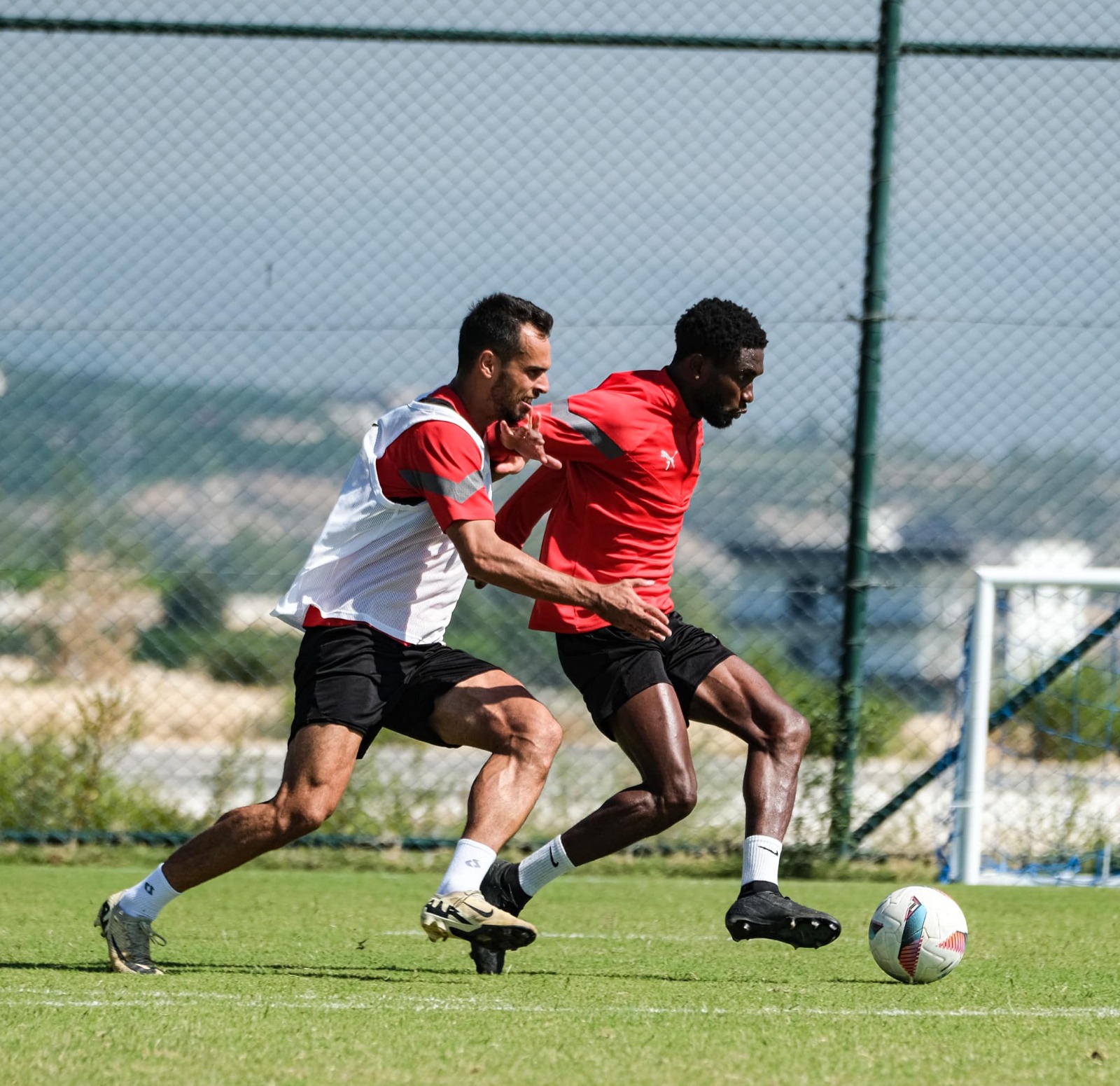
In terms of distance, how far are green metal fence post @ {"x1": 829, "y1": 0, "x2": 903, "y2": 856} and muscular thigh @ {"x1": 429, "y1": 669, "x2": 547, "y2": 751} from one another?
141 inches

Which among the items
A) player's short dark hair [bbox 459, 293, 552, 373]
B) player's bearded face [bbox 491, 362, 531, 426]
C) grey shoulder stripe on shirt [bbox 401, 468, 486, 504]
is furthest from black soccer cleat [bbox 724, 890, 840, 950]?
player's short dark hair [bbox 459, 293, 552, 373]

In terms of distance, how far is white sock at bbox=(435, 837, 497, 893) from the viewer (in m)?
4.43

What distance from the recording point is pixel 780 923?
4555 millimetres

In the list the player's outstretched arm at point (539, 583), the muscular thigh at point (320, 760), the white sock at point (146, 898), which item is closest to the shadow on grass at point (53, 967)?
the white sock at point (146, 898)

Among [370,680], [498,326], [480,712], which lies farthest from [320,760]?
[498,326]

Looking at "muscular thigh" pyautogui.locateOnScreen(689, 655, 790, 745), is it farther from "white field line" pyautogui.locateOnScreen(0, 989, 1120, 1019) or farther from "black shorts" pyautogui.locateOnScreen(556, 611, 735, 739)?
"white field line" pyautogui.locateOnScreen(0, 989, 1120, 1019)

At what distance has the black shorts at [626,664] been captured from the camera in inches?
199

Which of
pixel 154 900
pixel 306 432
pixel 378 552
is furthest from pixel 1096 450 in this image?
pixel 154 900

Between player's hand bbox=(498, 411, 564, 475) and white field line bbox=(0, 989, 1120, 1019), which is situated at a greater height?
player's hand bbox=(498, 411, 564, 475)

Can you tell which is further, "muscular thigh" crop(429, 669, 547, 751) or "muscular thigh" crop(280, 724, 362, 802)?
"muscular thigh" crop(429, 669, 547, 751)

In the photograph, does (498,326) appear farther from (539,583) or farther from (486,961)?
(486,961)

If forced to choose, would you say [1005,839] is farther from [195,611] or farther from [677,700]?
[195,611]

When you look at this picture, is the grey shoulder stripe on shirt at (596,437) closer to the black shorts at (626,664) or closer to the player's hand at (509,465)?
the player's hand at (509,465)

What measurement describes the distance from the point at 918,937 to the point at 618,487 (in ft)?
5.63
